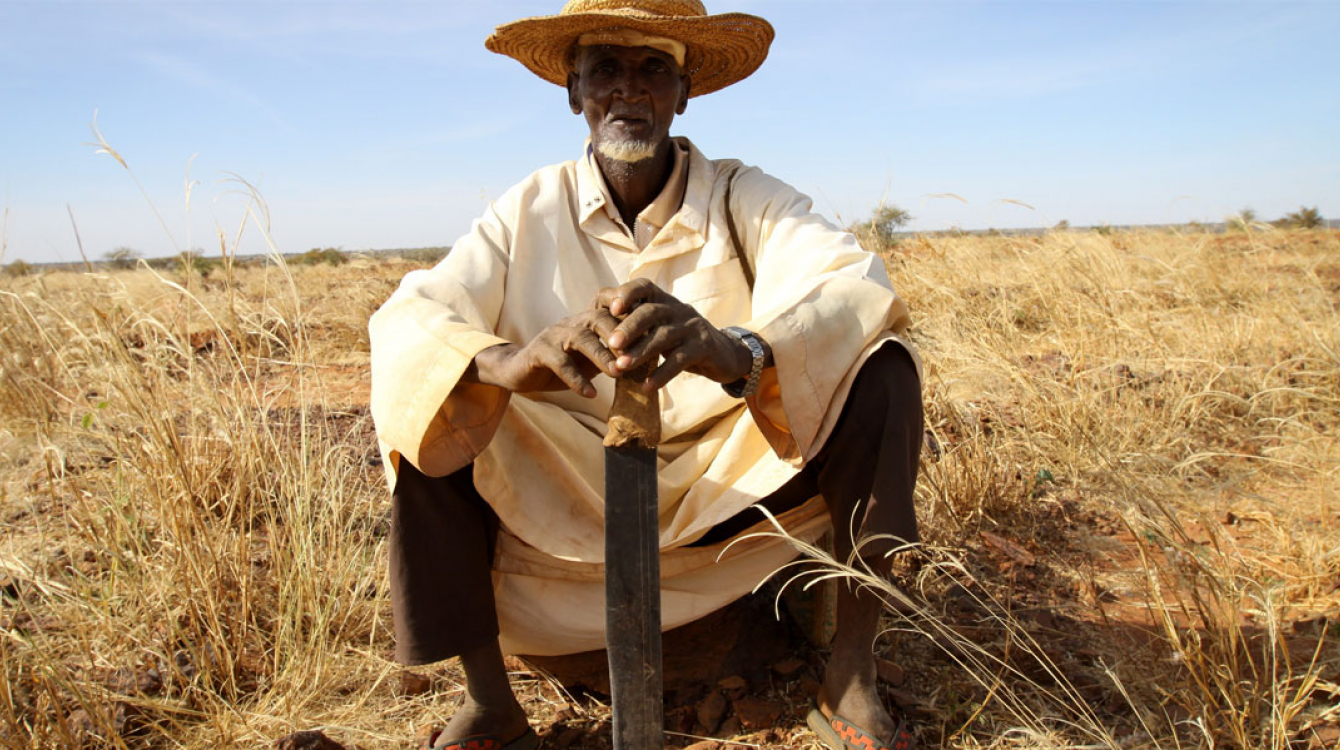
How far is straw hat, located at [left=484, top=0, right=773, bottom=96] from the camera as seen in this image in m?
2.25

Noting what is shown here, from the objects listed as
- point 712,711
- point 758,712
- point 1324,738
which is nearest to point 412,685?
point 712,711

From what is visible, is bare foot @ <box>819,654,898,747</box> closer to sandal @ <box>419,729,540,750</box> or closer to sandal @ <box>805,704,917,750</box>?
sandal @ <box>805,704,917,750</box>

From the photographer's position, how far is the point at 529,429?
1951 mm

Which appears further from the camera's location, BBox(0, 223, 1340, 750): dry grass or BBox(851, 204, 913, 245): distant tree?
BBox(851, 204, 913, 245): distant tree

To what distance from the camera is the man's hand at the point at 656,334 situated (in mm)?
1546

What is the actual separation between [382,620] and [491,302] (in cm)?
98

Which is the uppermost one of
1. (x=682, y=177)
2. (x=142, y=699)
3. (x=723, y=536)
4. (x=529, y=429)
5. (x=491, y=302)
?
(x=682, y=177)

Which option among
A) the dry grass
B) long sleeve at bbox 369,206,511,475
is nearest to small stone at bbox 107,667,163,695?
the dry grass

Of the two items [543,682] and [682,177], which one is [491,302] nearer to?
[682,177]

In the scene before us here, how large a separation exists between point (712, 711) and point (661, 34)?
1712mm

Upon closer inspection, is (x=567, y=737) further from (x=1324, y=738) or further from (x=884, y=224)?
(x=884, y=224)

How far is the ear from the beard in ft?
0.88

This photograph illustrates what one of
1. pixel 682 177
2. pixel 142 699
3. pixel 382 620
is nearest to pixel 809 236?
pixel 682 177

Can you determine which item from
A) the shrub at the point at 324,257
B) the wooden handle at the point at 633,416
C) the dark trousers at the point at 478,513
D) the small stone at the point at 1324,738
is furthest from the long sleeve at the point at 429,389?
the shrub at the point at 324,257
